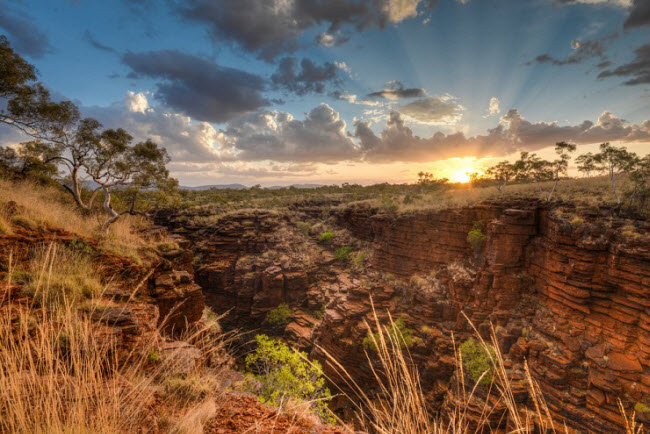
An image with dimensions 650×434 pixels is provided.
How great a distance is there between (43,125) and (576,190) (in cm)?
2712

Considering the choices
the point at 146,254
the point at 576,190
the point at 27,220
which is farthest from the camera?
the point at 576,190

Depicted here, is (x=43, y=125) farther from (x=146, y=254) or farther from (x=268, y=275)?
(x=268, y=275)

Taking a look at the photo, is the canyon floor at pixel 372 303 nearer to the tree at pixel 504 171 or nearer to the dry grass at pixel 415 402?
the dry grass at pixel 415 402

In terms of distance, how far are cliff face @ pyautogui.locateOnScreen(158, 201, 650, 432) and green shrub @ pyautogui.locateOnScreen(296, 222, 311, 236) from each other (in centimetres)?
247

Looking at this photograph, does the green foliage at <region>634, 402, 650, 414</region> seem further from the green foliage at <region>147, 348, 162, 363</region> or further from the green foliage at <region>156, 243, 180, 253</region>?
the green foliage at <region>156, 243, 180, 253</region>

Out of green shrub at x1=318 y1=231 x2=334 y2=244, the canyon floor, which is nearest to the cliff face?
the canyon floor

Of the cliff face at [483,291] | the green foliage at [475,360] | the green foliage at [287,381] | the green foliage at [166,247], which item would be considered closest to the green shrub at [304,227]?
the cliff face at [483,291]

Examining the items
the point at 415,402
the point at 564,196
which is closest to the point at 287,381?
the point at 415,402

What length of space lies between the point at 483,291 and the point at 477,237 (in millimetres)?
3393

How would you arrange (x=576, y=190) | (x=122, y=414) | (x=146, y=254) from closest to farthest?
(x=122, y=414), (x=146, y=254), (x=576, y=190)

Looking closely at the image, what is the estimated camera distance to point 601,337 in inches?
Result: 450

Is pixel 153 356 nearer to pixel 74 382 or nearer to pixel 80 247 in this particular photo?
pixel 74 382

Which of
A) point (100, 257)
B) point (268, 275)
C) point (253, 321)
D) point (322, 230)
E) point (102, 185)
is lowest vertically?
point (253, 321)

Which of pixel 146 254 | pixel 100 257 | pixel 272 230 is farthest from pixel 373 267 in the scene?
pixel 100 257
